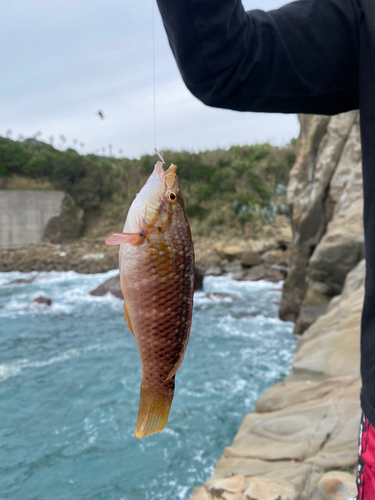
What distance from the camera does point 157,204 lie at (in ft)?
3.16

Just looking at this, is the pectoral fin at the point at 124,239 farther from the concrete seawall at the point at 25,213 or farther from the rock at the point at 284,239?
the rock at the point at 284,239

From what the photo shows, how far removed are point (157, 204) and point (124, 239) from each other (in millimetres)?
131

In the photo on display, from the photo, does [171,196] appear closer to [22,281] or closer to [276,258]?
[22,281]

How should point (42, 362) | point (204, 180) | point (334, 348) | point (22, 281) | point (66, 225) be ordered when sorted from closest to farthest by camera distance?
point (334, 348) → point (42, 362) → point (22, 281) → point (66, 225) → point (204, 180)

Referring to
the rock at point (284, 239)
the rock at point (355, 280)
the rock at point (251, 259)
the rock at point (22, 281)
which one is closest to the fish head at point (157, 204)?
the rock at point (355, 280)

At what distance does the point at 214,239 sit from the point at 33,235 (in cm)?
929

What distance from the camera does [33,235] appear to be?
14.3 meters

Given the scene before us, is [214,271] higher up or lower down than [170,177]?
lower down

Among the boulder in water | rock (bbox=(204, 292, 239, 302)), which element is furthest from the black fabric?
rock (bbox=(204, 292, 239, 302))

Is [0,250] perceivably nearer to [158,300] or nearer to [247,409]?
[247,409]

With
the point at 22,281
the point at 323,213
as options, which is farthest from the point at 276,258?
the point at 22,281

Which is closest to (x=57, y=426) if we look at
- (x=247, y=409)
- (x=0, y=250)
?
(x=247, y=409)

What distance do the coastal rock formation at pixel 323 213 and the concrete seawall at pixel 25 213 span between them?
6874mm

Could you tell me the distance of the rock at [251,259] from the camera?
17317 mm
